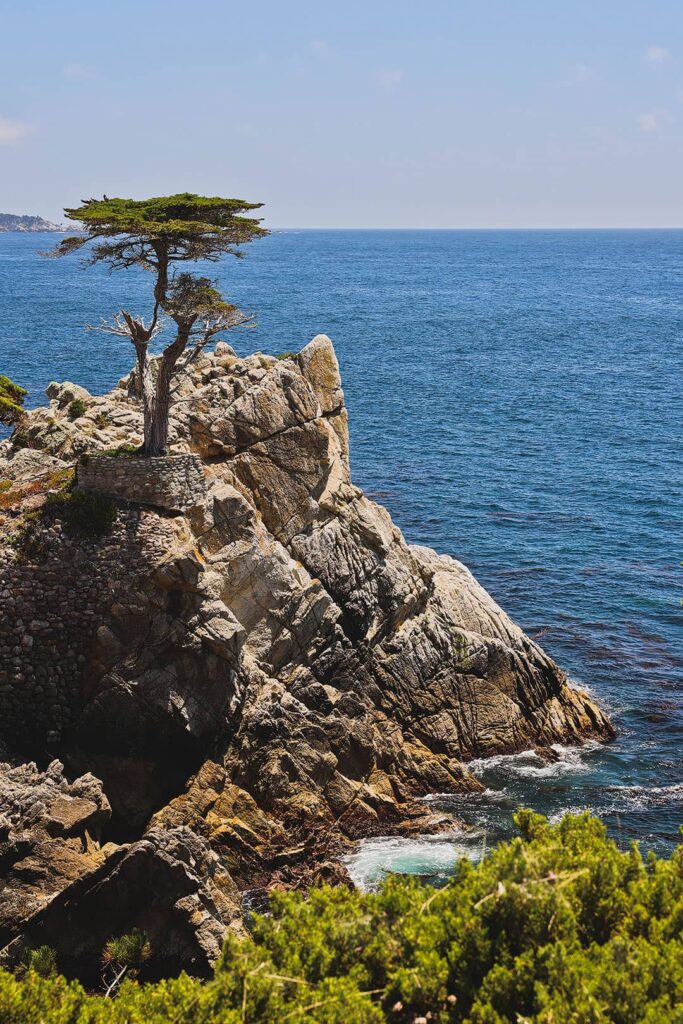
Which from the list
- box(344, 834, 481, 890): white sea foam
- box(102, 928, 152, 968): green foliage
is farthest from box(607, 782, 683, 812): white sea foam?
box(102, 928, 152, 968): green foliage

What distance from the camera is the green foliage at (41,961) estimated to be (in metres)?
25.9

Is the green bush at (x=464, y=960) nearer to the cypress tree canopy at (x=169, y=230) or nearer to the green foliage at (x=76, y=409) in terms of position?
the cypress tree canopy at (x=169, y=230)

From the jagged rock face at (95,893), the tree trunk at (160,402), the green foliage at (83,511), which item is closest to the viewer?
the jagged rock face at (95,893)

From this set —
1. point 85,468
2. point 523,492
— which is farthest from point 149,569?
point 523,492

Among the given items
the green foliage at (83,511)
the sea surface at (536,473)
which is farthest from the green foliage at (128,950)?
the green foliage at (83,511)

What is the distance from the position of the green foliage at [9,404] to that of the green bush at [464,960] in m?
37.2

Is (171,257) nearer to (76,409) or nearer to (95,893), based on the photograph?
(76,409)

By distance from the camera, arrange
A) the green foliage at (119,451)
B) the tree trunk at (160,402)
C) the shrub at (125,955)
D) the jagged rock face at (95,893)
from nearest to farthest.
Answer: the shrub at (125,955) → the jagged rock face at (95,893) → the green foliage at (119,451) → the tree trunk at (160,402)

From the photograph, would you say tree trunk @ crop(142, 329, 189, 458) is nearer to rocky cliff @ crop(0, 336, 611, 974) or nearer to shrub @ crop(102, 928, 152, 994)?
rocky cliff @ crop(0, 336, 611, 974)

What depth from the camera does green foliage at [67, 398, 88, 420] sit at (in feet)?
155

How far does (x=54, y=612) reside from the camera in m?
34.7

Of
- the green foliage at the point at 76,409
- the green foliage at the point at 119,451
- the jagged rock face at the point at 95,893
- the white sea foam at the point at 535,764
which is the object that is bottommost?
the white sea foam at the point at 535,764

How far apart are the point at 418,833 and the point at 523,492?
39080 millimetres

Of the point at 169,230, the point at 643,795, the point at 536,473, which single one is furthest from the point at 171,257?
the point at 536,473
